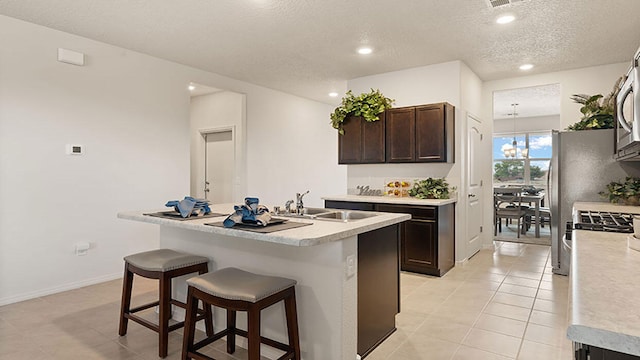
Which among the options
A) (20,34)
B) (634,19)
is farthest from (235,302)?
(634,19)

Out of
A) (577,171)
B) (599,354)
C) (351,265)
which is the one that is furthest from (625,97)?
(577,171)

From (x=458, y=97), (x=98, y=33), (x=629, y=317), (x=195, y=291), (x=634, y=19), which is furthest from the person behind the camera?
(x=458, y=97)

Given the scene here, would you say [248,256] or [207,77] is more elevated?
[207,77]

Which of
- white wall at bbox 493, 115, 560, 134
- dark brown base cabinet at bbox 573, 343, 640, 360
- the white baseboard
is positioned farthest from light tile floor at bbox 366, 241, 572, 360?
white wall at bbox 493, 115, 560, 134

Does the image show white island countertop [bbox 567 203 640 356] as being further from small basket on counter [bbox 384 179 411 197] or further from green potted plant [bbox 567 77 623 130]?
small basket on counter [bbox 384 179 411 197]

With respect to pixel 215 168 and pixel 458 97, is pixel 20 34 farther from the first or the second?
pixel 458 97

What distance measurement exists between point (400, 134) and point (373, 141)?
39 centimetres

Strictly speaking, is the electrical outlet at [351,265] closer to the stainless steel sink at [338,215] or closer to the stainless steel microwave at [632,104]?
the stainless steel sink at [338,215]

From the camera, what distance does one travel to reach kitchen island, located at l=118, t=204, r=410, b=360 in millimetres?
2006

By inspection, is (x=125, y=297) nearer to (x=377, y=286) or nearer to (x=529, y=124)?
(x=377, y=286)

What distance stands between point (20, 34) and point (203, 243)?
2772mm

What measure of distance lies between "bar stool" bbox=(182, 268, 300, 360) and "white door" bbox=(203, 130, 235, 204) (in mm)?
4072

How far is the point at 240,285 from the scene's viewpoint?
1955mm

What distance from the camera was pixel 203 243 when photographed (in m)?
2.75
